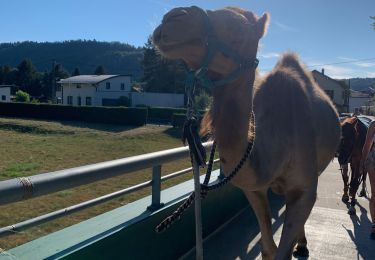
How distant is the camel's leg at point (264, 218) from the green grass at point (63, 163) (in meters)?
2.38

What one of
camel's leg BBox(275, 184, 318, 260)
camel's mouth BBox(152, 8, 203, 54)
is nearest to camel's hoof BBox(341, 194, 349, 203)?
camel's leg BBox(275, 184, 318, 260)

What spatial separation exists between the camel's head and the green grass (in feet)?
9.79

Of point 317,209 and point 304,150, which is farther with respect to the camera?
point 317,209

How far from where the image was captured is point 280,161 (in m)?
3.56

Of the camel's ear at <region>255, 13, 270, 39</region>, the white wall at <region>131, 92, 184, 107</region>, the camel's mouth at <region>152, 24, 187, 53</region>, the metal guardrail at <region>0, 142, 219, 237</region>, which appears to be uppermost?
the camel's ear at <region>255, 13, 270, 39</region>

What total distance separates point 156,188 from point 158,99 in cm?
6904

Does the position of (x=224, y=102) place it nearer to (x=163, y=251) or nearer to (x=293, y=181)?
(x=293, y=181)

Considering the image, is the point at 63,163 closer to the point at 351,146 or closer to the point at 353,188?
the point at 351,146

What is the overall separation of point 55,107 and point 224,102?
4313cm

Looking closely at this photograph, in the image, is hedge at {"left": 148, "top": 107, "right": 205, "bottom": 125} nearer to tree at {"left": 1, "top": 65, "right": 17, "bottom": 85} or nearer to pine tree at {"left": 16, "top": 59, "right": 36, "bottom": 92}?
pine tree at {"left": 16, "top": 59, "right": 36, "bottom": 92}

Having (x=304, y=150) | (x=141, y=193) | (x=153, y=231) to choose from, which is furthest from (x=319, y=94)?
(x=141, y=193)

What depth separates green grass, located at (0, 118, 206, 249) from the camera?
8008 mm

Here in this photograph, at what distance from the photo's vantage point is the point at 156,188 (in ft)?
14.3

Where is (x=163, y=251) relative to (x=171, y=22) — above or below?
below
